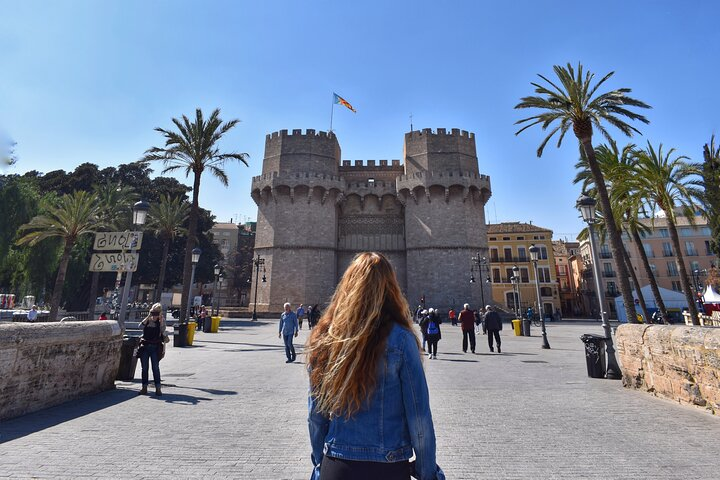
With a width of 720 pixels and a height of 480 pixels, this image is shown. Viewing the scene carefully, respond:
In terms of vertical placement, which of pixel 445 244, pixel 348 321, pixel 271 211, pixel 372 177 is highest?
pixel 372 177

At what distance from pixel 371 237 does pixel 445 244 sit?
25.5 feet

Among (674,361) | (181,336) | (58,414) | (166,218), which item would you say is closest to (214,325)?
(181,336)

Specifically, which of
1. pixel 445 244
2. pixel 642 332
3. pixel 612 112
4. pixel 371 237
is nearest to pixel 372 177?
pixel 371 237

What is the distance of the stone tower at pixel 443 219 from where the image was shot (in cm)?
3469

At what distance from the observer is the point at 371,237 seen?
38500mm

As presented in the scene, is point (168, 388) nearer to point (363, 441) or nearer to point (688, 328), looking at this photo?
point (363, 441)

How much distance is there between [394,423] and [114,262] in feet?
29.6

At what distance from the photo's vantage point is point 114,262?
850cm

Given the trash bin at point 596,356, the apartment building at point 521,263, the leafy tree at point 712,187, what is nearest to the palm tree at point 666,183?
the leafy tree at point 712,187

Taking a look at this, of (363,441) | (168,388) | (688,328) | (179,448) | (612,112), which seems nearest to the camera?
(363,441)

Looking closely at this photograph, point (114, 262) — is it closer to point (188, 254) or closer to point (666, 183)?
point (188, 254)

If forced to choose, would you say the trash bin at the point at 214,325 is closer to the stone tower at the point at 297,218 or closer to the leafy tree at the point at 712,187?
the stone tower at the point at 297,218

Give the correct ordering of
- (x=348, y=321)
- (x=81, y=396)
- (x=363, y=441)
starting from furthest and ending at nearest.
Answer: (x=81, y=396)
(x=348, y=321)
(x=363, y=441)

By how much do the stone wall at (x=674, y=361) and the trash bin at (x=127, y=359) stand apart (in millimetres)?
10326
